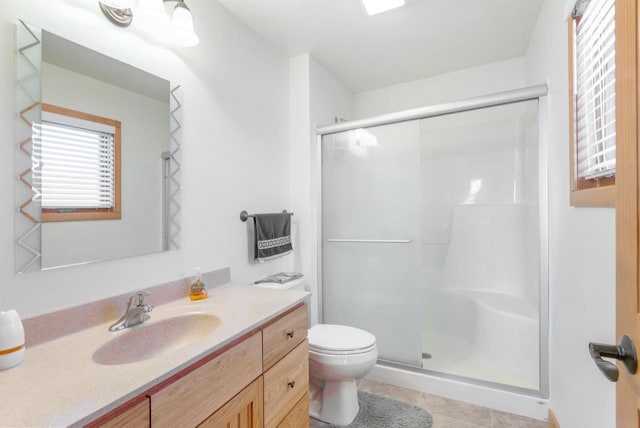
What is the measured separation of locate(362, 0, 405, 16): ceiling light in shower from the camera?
1.69 metres

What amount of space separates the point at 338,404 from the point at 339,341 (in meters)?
0.36

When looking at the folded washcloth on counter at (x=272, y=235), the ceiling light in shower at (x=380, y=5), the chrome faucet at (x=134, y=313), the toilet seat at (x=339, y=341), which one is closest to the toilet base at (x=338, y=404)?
the toilet seat at (x=339, y=341)

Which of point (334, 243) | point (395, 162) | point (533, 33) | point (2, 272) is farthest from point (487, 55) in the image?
point (2, 272)

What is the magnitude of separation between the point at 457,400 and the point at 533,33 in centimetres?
253

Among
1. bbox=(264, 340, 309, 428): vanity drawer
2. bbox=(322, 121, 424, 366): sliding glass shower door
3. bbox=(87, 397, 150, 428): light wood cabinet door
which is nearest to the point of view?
bbox=(87, 397, 150, 428): light wood cabinet door

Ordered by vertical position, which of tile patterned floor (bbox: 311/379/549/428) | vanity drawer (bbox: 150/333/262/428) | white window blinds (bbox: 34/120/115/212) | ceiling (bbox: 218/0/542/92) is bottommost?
tile patterned floor (bbox: 311/379/549/428)

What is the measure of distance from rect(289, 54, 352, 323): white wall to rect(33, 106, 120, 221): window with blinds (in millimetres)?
1326

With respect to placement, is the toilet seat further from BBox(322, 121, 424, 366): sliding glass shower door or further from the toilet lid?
BBox(322, 121, 424, 366): sliding glass shower door

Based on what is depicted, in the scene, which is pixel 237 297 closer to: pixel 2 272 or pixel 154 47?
pixel 2 272

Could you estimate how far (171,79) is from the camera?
1.47 meters

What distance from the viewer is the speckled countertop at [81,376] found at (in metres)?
0.63

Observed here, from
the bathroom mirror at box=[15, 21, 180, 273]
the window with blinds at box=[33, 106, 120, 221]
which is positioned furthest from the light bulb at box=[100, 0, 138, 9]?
the window with blinds at box=[33, 106, 120, 221]

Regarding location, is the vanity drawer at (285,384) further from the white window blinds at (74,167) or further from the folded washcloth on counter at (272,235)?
the white window blinds at (74,167)

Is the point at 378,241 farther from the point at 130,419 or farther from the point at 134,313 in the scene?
the point at 130,419
